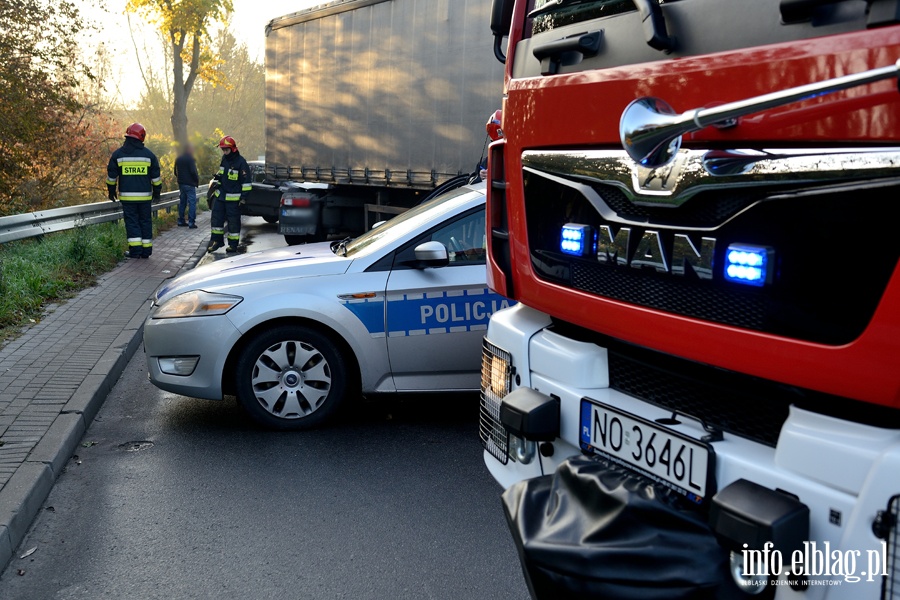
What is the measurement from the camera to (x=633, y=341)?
283 cm

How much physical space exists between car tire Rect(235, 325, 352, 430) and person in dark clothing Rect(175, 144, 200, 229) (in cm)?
1627

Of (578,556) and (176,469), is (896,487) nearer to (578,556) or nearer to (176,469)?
(578,556)

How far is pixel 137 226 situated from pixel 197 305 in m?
9.25

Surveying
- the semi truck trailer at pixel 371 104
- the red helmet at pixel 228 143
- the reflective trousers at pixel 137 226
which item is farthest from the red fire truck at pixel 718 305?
the red helmet at pixel 228 143


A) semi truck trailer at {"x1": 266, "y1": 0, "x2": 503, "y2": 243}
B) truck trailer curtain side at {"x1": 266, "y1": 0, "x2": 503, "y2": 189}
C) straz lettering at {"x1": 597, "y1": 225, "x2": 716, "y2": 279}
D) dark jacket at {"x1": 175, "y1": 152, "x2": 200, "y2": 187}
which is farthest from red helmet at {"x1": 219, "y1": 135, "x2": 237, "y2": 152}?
straz lettering at {"x1": 597, "y1": 225, "x2": 716, "y2": 279}

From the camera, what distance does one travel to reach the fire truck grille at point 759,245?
2.08 m

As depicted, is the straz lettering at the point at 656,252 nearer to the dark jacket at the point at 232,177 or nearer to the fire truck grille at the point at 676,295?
the fire truck grille at the point at 676,295

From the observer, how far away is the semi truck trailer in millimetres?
12977

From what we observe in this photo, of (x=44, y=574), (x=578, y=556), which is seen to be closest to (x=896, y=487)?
(x=578, y=556)

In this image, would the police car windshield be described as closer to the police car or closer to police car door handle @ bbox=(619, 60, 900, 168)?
the police car

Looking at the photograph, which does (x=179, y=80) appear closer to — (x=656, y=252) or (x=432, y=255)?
(x=432, y=255)

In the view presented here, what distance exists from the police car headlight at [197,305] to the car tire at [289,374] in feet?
0.92

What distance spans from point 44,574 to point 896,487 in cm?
339

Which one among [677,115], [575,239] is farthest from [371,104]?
[677,115]
